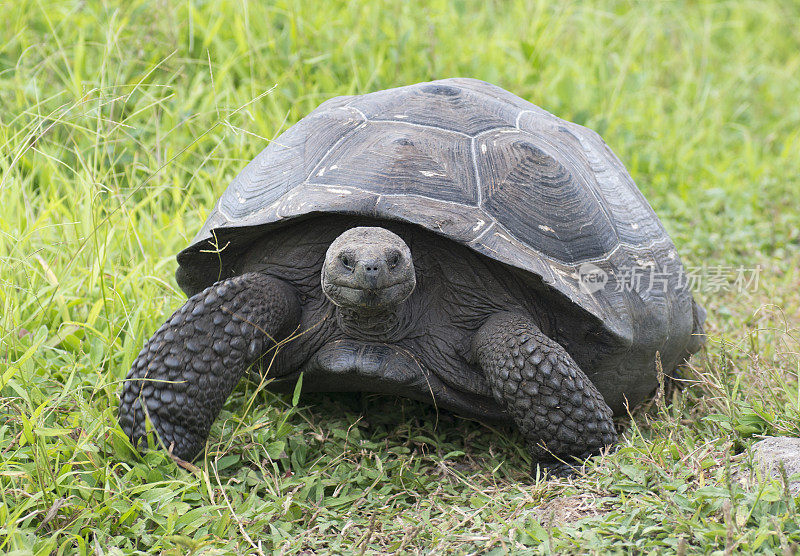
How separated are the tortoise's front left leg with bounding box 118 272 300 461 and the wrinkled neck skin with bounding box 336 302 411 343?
0.26 meters

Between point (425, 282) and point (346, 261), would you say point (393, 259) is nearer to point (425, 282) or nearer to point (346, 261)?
point (346, 261)

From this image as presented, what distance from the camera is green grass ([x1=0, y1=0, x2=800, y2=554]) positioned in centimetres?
220

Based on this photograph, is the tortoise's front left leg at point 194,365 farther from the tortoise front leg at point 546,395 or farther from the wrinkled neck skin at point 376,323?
the tortoise front leg at point 546,395

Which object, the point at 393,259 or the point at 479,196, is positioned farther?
Result: the point at 479,196

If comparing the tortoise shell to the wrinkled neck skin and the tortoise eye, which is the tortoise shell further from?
the wrinkled neck skin

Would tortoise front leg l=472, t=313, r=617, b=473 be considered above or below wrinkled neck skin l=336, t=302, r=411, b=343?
below

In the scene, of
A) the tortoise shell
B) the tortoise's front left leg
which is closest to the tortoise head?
the tortoise shell

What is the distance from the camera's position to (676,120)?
20.2ft

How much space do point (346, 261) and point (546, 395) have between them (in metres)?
0.77

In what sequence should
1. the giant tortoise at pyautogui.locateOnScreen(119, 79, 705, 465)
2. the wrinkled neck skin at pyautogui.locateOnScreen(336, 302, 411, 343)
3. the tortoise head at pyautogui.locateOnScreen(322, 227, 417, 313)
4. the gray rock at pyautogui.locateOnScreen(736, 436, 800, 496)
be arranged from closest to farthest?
the gray rock at pyautogui.locateOnScreen(736, 436, 800, 496)
the tortoise head at pyautogui.locateOnScreen(322, 227, 417, 313)
the giant tortoise at pyautogui.locateOnScreen(119, 79, 705, 465)
the wrinkled neck skin at pyautogui.locateOnScreen(336, 302, 411, 343)

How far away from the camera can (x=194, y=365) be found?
101 inches

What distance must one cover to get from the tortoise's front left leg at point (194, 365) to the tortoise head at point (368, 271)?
300mm

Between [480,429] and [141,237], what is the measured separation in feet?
5.94

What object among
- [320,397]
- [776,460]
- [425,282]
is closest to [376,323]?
[425,282]
